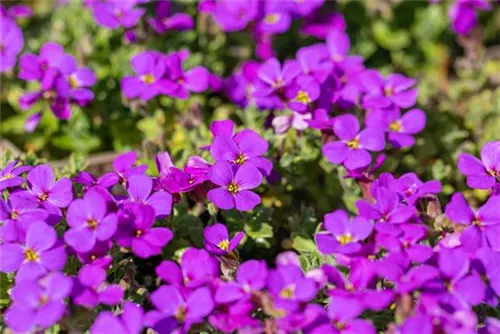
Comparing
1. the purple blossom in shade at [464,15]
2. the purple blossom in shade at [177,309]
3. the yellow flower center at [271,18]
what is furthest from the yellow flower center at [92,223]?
the purple blossom in shade at [464,15]

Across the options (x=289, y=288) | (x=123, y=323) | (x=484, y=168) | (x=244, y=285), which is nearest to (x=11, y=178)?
(x=123, y=323)

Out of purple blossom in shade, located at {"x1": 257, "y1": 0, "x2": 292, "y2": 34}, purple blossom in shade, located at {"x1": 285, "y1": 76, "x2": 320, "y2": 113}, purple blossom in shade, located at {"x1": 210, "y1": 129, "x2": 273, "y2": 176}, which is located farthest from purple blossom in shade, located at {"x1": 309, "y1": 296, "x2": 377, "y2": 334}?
purple blossom in shade, located at {"x1": 257, "y1": 0, "x2": 292, "y2": 34}

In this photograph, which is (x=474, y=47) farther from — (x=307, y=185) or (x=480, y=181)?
(x=480, y=181)

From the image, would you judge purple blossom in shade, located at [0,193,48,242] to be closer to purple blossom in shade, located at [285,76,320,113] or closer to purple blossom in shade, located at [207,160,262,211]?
purple blossom in shade, located at [207,160,262,211]

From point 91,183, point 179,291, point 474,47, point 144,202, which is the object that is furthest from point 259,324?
point 474,47

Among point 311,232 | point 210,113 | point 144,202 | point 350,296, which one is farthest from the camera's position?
point 210,113

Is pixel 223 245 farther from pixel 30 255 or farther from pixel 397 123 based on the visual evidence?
pixel 397 123
